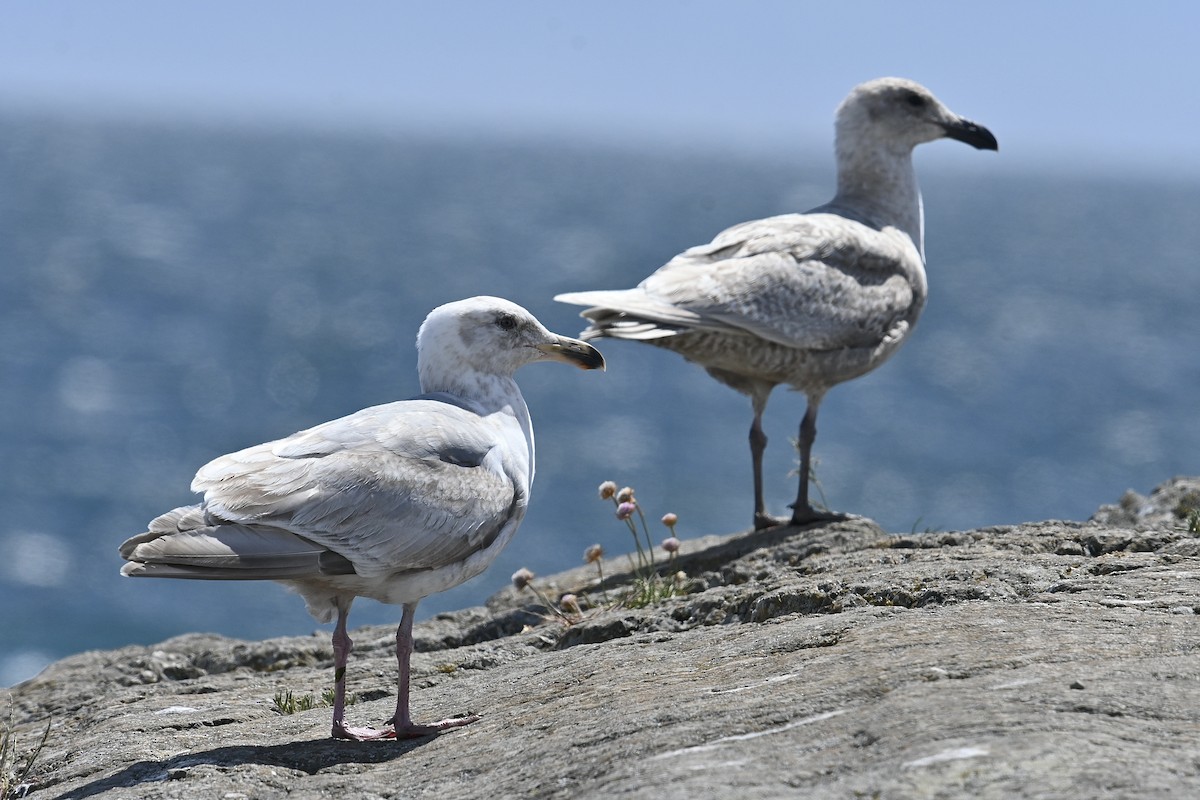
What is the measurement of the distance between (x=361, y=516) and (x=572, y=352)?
1606mm

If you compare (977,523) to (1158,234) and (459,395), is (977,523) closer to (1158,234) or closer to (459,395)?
(459,395)

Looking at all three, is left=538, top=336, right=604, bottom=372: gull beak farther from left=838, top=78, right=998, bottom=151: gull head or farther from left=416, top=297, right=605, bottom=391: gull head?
left=838, top=78, right=998, bottom=151: gull head

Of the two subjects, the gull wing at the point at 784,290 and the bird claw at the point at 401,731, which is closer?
the bird claw at the point at 401,731

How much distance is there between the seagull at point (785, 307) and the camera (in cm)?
873

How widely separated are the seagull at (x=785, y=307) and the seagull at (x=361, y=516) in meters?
2.77

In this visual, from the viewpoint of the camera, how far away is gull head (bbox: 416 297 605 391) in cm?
618

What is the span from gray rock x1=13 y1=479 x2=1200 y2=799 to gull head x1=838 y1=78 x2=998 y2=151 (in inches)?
155

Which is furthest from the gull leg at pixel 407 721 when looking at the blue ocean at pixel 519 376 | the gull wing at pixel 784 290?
the blue ocean at pixel 519 376

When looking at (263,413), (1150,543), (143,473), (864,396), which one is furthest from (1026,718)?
(864,396)

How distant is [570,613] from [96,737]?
245 centimetres

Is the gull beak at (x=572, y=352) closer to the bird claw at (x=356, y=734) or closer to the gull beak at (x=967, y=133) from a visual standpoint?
the bird claw at (x=356, y=734)

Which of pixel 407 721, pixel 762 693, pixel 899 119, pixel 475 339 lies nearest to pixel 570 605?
pixel 475 339

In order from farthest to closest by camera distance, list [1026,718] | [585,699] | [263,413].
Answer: [263,413], [585,699], [1026,718]

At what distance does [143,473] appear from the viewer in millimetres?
29375
